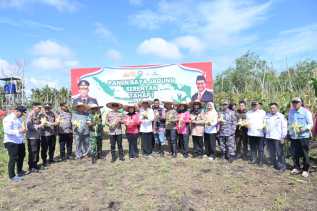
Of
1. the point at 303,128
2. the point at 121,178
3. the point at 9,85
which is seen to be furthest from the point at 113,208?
the point at 9,85

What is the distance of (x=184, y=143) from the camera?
30.0 ft

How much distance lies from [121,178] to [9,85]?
17207 millimetres

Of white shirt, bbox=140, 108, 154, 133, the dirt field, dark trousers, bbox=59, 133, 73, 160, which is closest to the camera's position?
the dirt field

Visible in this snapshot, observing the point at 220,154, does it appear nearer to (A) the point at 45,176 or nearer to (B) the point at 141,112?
(B) the point at 141,112

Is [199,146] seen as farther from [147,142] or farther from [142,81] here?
[142,81]

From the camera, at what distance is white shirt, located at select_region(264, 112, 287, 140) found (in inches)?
305

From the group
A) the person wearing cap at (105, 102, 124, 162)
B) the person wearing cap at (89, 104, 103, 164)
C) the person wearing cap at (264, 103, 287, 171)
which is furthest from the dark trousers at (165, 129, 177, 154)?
the person wearing cap at (264, 103, 287, 171)

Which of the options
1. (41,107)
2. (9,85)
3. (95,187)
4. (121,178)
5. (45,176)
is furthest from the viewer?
(9,85)

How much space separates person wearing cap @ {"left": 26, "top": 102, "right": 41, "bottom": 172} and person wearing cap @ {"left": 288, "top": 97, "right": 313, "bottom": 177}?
6.16m

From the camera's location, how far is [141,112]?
9219 millimetres

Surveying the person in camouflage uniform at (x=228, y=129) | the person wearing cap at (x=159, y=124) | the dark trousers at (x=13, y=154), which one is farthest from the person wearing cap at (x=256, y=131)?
the dark trousers at (x=13, y=154)

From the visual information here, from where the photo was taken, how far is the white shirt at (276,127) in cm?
774

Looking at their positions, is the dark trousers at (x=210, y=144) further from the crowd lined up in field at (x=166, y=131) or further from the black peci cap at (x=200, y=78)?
the black peci cap at (x=200, y=78)

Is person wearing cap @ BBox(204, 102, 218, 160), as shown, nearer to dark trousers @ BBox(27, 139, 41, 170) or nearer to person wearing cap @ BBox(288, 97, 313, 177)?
person wearing cap @ BBox(288, 97, 313, 177)
